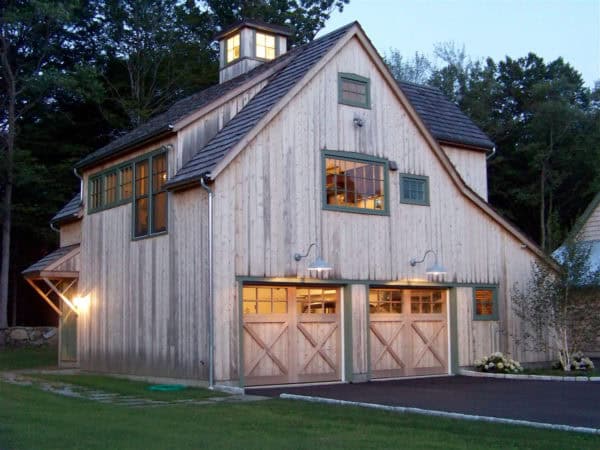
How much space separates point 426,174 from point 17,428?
1278cm

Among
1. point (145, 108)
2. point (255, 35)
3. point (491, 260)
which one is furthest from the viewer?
point (145, 108)

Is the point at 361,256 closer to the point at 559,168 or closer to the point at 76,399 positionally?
the point at 76,399

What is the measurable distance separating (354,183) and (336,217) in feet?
3.55

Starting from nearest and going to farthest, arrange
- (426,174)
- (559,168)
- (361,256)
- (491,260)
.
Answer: (361,256)
(426,174)
(491,260)
(559,168)

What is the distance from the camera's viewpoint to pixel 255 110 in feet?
59.5

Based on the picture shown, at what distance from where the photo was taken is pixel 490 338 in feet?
70.7

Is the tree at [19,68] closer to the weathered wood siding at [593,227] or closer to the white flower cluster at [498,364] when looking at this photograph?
the white flower cluster at [498,364]

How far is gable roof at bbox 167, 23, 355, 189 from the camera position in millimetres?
17055

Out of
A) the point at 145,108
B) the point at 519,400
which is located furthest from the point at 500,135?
the point at 519,400

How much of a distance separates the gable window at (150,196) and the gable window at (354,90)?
4.30 m

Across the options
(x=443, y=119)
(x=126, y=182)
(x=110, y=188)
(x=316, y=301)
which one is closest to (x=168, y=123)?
(x=126, y=182)

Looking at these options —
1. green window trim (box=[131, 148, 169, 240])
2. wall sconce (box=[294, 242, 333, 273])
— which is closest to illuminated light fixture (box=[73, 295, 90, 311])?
green window trim (box=[131, 148, 169, 240])

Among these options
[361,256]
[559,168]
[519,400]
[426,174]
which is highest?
[559,168]

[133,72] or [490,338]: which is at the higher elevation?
[133,72]
